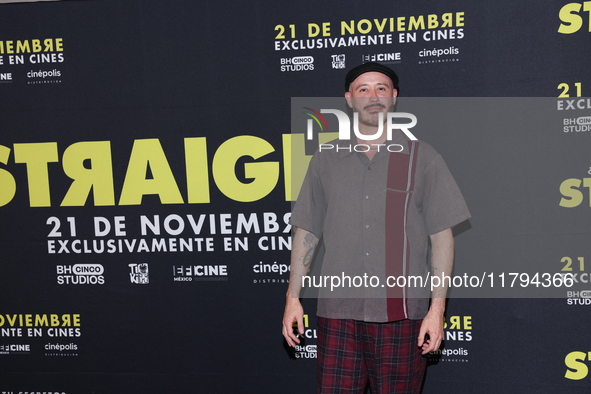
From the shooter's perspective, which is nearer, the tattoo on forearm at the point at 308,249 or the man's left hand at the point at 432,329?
the man's left hand at the point at 432,329

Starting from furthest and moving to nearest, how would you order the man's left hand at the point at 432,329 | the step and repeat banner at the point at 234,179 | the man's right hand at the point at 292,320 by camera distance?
the step and repeat banner at the point at 234,179, the man's right hand at the point at 292,320, the man's left hand at the point at 432,329

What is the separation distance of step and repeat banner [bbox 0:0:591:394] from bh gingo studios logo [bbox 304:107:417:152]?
3.1 inches

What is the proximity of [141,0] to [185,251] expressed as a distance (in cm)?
120

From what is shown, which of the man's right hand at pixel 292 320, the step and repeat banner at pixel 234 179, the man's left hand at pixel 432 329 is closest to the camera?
the man's left hand at pixel 432 329

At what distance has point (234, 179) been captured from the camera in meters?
2.41

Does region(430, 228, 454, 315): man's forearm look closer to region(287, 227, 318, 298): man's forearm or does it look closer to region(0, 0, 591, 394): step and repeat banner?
region(287, 227, 318, 298): man's forearm

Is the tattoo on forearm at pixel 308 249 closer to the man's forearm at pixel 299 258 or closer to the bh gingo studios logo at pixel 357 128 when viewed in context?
the man's forearm at pixel 299 258

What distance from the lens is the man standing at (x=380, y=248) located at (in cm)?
177

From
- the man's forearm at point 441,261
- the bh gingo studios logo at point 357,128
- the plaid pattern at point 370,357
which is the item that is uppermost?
the bh gingo studios logo at point 357,128

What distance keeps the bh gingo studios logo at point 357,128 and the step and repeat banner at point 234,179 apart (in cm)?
8

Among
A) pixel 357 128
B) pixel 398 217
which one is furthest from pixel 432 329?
pixel 357 128

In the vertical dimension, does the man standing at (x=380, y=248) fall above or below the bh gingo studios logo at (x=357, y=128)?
below

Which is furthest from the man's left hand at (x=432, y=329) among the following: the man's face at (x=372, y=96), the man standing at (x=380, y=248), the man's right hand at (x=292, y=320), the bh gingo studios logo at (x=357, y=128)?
the man's face at (x=372, y=96)

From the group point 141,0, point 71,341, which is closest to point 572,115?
point 141,0
